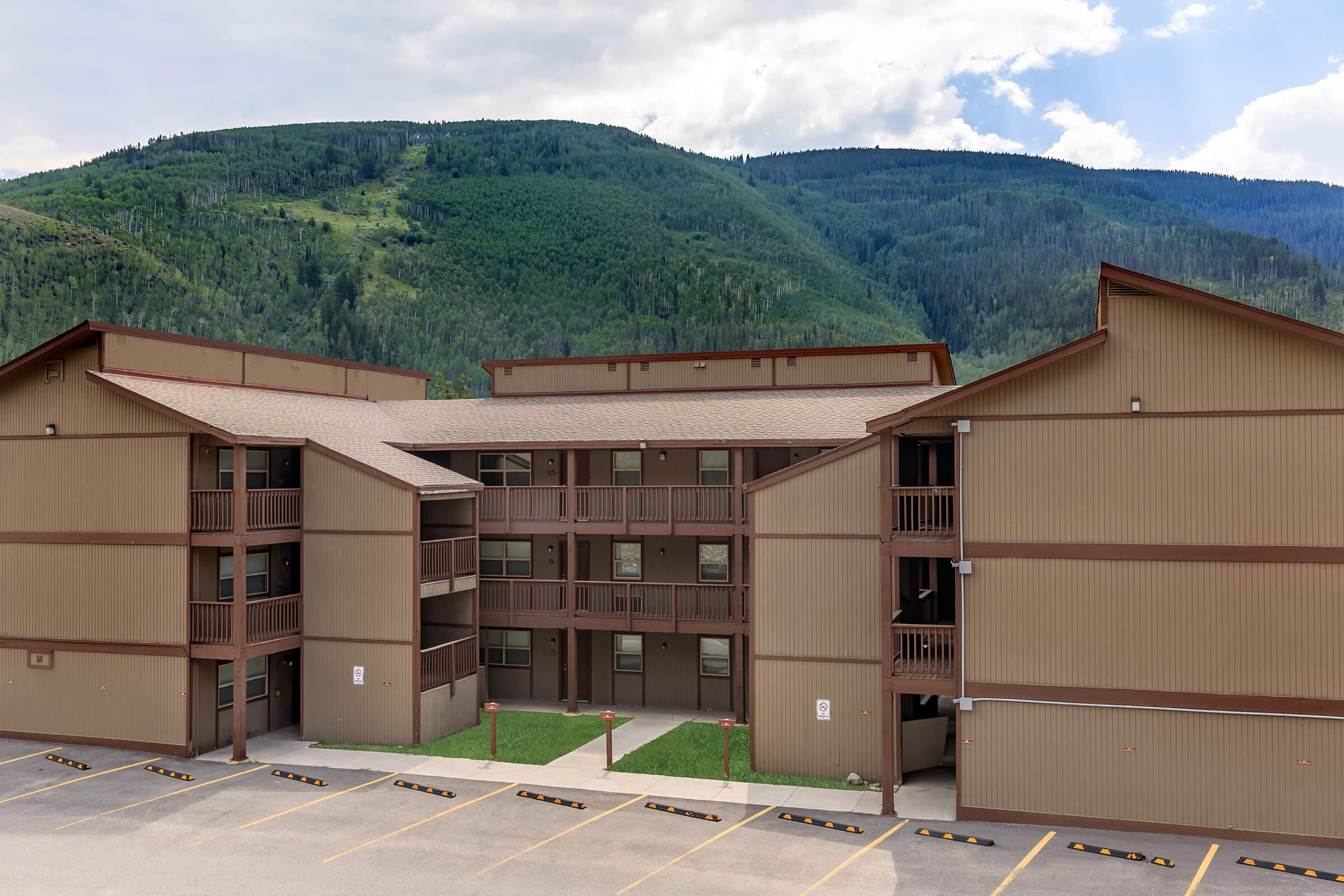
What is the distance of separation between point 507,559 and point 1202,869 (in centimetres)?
1876

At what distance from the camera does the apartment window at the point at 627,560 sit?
2789 centimetres

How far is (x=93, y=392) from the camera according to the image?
2355cm

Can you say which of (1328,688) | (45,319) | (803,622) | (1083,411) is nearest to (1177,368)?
(1083,411)

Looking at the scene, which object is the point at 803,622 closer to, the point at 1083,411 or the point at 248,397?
the point at 1083,411

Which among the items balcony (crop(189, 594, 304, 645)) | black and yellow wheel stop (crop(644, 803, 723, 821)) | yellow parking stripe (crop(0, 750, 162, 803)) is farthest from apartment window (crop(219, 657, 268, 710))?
black and yellow wheel stop (crop(644, 803, 723, 821))

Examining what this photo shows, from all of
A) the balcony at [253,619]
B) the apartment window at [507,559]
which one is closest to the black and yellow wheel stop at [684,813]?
the balcony at [253,619]

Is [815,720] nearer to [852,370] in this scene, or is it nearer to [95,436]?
[852,370]

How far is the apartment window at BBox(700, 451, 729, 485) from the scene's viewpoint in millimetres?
26859

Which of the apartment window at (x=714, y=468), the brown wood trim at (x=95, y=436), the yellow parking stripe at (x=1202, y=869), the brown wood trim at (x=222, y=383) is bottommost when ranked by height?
the yellow parking stripe at (x=1202, y=869)

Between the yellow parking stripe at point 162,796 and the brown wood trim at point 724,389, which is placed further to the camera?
the brown wood trim at point 724,389

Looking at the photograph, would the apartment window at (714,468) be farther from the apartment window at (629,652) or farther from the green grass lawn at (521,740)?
the green grass lawn at (521,740)

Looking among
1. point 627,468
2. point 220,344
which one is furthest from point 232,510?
point 627,468

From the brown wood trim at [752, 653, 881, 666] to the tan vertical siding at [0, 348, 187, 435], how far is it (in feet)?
44.3

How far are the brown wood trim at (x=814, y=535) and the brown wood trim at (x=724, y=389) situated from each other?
9628 millimetres
